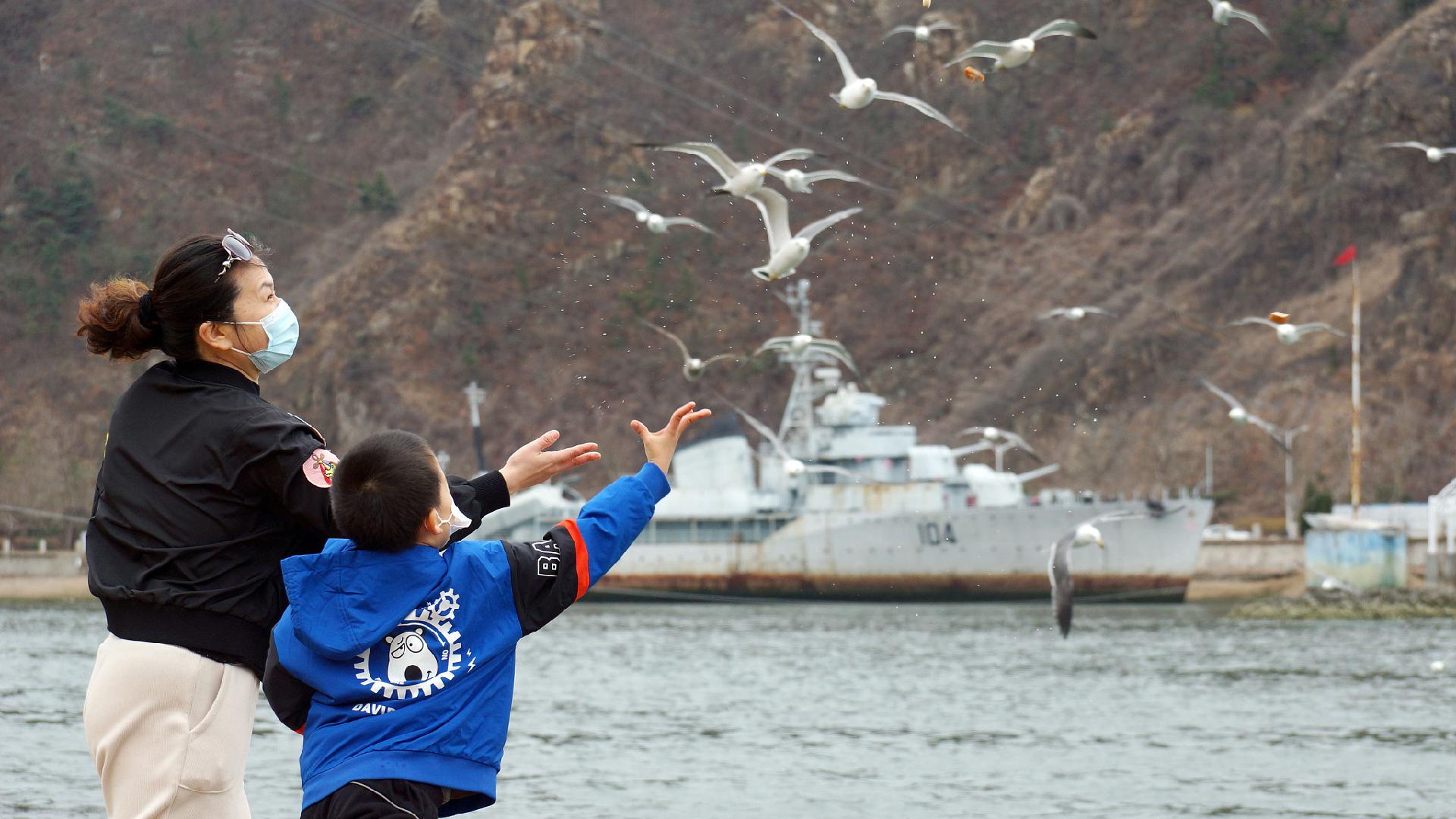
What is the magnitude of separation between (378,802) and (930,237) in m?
105

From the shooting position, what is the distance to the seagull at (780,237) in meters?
17.6

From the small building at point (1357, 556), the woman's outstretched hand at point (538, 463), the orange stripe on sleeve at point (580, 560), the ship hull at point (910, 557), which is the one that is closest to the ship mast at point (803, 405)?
the ship hull at point (910, 557)

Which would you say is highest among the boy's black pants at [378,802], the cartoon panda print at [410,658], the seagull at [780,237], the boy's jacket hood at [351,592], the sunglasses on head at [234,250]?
the seagull at [780,237]

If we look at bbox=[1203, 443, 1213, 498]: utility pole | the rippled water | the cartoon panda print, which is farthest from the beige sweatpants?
bbox=[1203, 443, 1213, 498]: utility pole

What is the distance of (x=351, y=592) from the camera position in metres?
3.74

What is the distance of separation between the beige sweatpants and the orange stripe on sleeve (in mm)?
746

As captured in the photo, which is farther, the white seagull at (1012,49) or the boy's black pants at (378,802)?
the white seagull at (1012,49)

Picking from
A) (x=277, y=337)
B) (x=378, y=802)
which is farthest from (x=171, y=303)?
(x=378, y=802)

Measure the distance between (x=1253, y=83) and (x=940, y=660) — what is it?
249 feet

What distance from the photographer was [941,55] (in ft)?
394

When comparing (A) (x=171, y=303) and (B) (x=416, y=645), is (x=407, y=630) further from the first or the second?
(A) (x=171, y=303)

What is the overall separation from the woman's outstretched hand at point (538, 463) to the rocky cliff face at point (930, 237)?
63.9 meters

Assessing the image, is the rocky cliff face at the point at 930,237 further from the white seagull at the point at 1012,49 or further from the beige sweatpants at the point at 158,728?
the beige sweatpants at the point at 158,728

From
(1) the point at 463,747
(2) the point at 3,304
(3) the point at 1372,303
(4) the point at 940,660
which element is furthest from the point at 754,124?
(1) the point at 463,747
